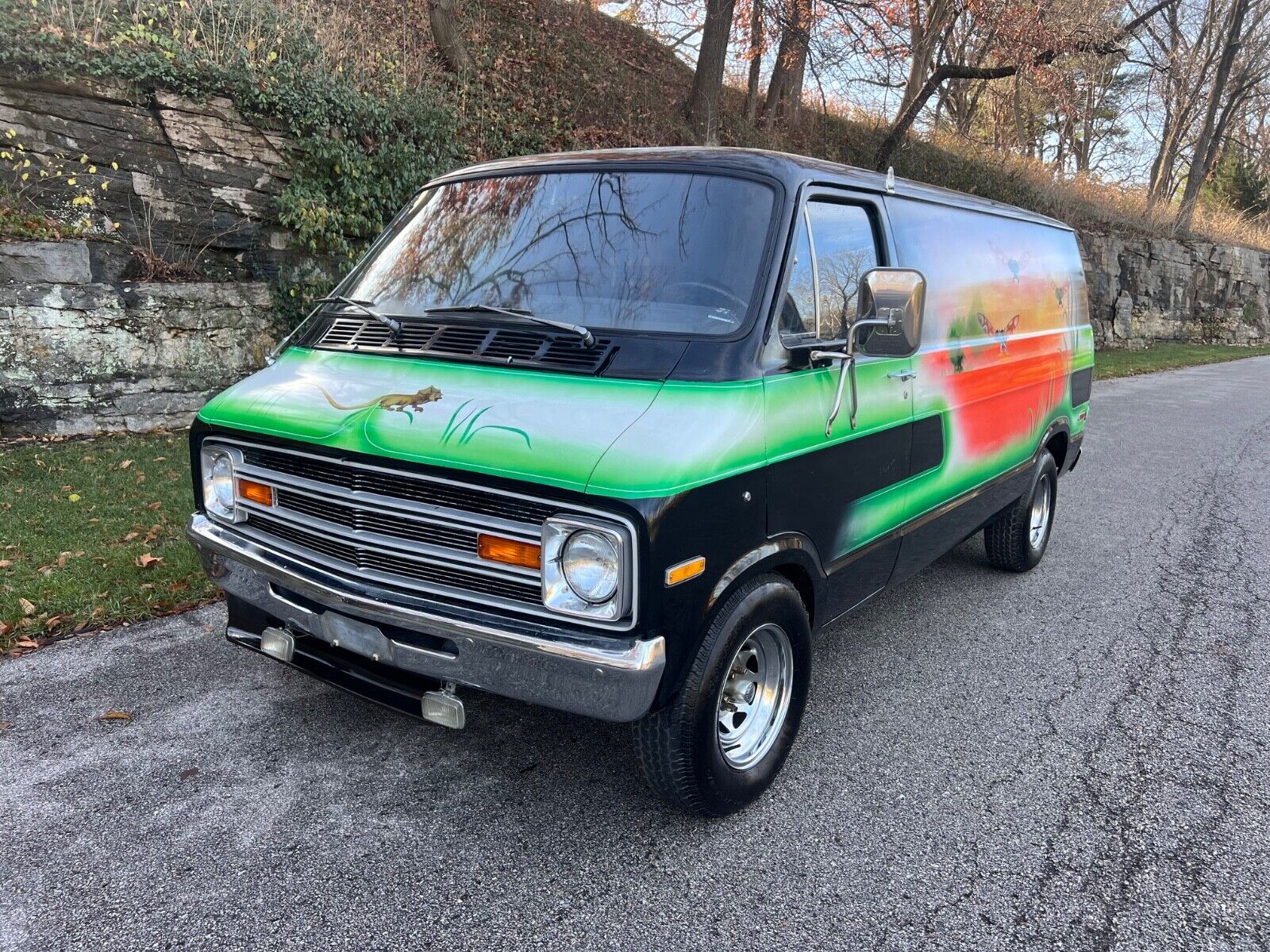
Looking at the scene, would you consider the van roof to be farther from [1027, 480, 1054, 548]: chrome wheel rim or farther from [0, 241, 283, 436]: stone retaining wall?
[0, 241, 283, 436]: stone retaining wall

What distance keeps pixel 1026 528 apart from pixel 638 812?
355 centimetres

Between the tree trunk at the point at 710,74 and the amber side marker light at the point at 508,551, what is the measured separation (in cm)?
1341

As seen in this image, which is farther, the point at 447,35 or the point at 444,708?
the point at 447,35

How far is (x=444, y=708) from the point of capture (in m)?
2.81

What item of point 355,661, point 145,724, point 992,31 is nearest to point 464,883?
point 355,661

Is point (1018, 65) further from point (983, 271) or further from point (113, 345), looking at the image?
point (113, 345)

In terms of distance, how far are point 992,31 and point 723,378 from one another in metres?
16.1

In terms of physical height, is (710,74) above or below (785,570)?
above

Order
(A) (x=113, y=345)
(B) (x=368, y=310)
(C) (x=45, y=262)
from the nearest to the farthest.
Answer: (B) (x=368, y=310), (C) (x=45, y=262), (A) (x=113, y=345)

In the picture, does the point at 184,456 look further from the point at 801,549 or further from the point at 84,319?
the point at 801,549

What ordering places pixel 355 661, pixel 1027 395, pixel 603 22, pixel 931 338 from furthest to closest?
→ pixel 603 22, pixel 1027 395, pixel 931 338, pixel 355 661

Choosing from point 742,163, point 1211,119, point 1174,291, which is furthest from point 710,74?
point 1211,119

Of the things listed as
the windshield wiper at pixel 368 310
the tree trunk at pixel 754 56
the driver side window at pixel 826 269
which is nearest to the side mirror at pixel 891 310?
the driver side window at pixel 826 269

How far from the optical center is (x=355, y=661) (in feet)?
10.1
